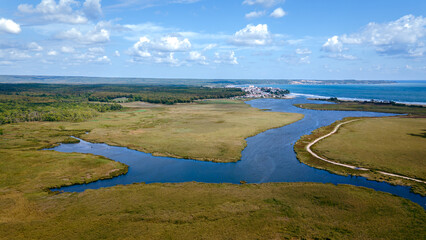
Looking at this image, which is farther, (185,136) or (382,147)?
(185,136)

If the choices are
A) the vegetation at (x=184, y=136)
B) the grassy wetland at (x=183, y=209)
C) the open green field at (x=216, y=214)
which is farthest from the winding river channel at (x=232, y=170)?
the open green field at (x=216, y=214)

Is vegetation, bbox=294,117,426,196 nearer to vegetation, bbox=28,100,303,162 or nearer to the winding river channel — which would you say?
the winding river channel

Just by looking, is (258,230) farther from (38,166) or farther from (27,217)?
(38,166)

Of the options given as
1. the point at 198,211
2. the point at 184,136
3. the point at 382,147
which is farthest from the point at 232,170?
the point at 382,147

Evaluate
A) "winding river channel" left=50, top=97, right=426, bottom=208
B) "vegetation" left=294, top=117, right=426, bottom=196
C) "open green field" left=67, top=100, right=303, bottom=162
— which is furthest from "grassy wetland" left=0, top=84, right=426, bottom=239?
"open green field" left=67, top=100, right=303, bottom=162

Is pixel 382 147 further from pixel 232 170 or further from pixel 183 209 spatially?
pixel 183 209

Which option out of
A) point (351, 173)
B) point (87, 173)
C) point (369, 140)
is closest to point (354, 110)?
point (369, 140)

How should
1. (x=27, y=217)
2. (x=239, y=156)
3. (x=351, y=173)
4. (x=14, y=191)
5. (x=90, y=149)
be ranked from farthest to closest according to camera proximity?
(x=90, y=149) < (x=239, y=156) < (x=351, y=173) < (x=14, y=191) < (x=27, y=217)

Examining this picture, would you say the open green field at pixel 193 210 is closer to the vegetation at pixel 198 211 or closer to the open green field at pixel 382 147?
the vegetation at pixel 198 211
